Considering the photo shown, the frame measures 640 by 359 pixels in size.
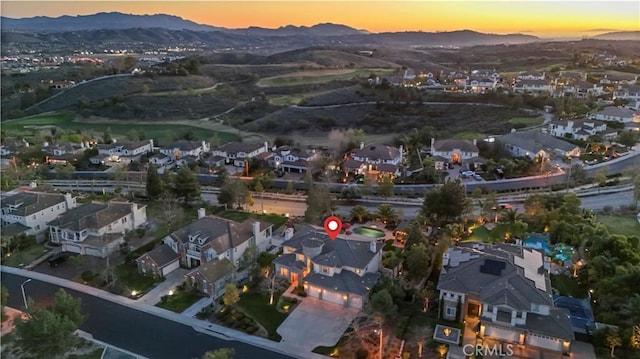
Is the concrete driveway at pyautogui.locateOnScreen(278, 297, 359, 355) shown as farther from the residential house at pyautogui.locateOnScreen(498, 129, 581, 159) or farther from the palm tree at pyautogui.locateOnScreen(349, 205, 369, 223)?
the residential house at pyautogui.locateOnScreen(498, 129, 581, 159)

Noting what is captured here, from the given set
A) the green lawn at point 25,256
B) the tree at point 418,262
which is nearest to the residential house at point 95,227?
the green lawn at point 25,256

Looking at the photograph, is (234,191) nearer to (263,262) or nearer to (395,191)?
(263,262)

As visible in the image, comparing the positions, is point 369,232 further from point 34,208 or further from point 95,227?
point 34,208

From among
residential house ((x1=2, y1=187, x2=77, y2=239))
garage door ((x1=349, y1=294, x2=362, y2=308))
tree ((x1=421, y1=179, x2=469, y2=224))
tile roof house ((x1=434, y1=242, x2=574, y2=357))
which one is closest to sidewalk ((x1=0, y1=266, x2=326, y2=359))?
garage door ((x1=349, y1=294, x2=362, y2=308))

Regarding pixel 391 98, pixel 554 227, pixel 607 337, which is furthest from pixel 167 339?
pixel 391 98

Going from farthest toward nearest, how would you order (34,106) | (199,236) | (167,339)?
1. (34,106)
2. (199,236)
3. (167,339)

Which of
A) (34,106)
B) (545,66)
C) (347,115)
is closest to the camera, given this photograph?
(347,115)
